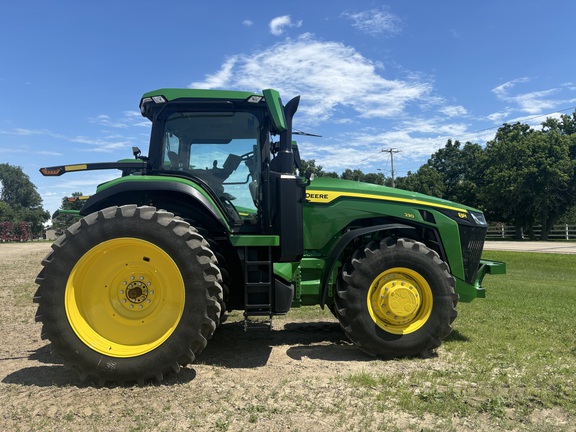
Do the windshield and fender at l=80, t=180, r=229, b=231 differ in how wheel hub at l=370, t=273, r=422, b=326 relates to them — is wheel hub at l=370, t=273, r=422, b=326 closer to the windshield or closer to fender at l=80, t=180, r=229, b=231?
the windshield

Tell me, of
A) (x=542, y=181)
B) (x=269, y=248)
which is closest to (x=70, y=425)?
(x=269, y=248)

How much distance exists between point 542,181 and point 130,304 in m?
41.6

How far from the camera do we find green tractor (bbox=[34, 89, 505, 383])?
3.84m

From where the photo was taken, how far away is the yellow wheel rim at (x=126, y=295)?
153 inches

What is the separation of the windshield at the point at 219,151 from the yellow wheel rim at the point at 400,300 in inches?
64.1

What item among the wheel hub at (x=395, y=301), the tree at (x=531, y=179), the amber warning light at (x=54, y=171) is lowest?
the wheel hub at (x=395, y=301)

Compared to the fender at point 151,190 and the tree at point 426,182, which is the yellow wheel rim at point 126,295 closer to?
the fender at point 151,190

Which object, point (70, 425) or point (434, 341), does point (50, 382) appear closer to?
point (70, 425)

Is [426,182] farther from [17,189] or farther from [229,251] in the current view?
[17,189]

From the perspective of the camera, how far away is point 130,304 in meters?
3.96

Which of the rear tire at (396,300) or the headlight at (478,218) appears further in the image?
the headlight at (478,218)

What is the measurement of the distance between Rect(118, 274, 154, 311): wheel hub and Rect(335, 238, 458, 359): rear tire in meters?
1.92

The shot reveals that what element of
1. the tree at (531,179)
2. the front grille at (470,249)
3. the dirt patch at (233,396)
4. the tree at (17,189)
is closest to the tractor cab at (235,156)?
the dirt patch at (233,396)

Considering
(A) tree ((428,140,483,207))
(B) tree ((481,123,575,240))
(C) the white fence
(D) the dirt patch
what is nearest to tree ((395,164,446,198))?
(A) tree ((428,140,483,207))
